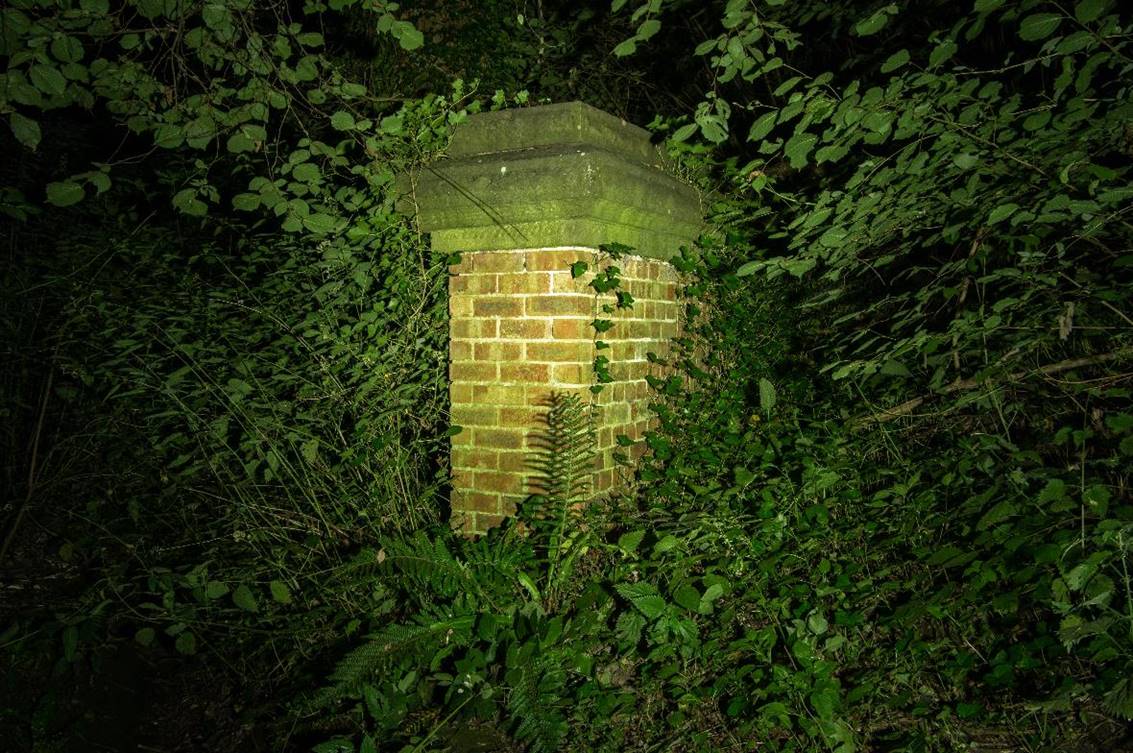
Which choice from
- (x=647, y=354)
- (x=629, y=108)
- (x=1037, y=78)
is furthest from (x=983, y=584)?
(x=629, y=108)

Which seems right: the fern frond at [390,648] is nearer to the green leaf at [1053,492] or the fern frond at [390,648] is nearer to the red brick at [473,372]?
the red brick at [473,372]

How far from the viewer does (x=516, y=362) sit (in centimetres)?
267

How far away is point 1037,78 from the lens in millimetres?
3441

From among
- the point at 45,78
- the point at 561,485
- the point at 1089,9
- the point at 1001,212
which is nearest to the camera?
the point at 1089,9

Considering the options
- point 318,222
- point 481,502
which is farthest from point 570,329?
point 318,222

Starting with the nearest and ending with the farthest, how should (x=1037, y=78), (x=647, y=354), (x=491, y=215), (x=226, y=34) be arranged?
(x=226, y=34)
(x=491, y=215)
(x=647, y=354)
(x=1037, y=78)

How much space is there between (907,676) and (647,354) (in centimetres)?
166

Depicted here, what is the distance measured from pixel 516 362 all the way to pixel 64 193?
5.53 feet

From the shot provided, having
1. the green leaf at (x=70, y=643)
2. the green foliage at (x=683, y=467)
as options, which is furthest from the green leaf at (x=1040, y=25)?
the green leaf at (x=70, y=643)

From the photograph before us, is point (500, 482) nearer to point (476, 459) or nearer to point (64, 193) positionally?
point (476, 459)

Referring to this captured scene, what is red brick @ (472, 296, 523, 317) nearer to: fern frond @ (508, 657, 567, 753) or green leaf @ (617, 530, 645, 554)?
green leaf @ (617, 530, 645, 554)

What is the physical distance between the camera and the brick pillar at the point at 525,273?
2562 millimetres

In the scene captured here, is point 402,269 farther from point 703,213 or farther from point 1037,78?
point 1037,78

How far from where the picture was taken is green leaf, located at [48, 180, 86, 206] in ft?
7.17
